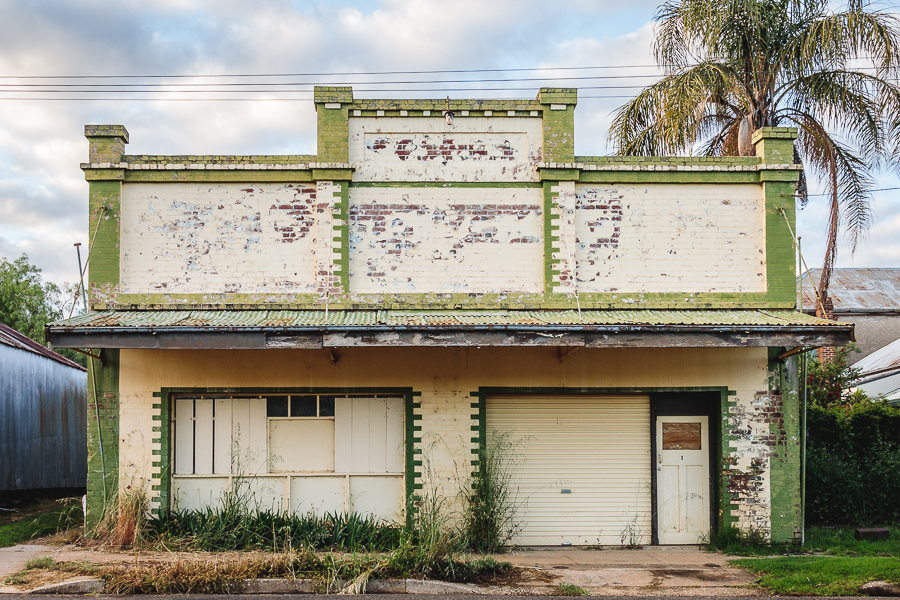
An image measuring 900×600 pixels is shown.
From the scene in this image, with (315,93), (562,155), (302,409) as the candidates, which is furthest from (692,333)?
(315,93)

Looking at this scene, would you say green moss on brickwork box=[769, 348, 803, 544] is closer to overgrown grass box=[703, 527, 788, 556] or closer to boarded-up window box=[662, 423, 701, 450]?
overgrown grass box=[703, 527, 788, 556]

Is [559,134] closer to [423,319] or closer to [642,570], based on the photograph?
[423,319]

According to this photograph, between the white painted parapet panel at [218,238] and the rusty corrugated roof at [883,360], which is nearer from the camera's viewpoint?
the white painted parapet panel at [218,238]

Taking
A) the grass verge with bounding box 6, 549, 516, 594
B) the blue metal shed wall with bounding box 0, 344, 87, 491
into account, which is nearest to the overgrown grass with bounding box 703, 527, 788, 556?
the grass verge with bounding box 6, 549, 516, 594

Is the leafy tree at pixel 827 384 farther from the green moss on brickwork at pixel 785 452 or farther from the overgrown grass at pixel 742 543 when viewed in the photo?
the overgrown grass at pixel 742 543

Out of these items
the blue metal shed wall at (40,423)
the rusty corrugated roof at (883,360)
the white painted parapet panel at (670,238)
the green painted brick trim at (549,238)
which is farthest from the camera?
the rusty corrugated roof at (883,360)

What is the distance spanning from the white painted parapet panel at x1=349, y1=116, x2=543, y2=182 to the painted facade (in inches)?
1.3

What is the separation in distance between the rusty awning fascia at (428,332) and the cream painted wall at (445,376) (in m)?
0.87

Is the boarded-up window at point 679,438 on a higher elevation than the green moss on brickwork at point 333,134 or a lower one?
lower

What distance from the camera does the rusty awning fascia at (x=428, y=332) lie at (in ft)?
33.2

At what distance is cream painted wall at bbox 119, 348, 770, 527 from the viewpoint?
37.6 feet

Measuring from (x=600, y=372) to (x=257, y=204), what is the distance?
5831mm

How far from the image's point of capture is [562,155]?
12172 millimetres

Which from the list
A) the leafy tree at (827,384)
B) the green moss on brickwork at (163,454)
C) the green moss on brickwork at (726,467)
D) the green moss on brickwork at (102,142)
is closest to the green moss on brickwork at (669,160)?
the green moss on brickwork at (726,467)
